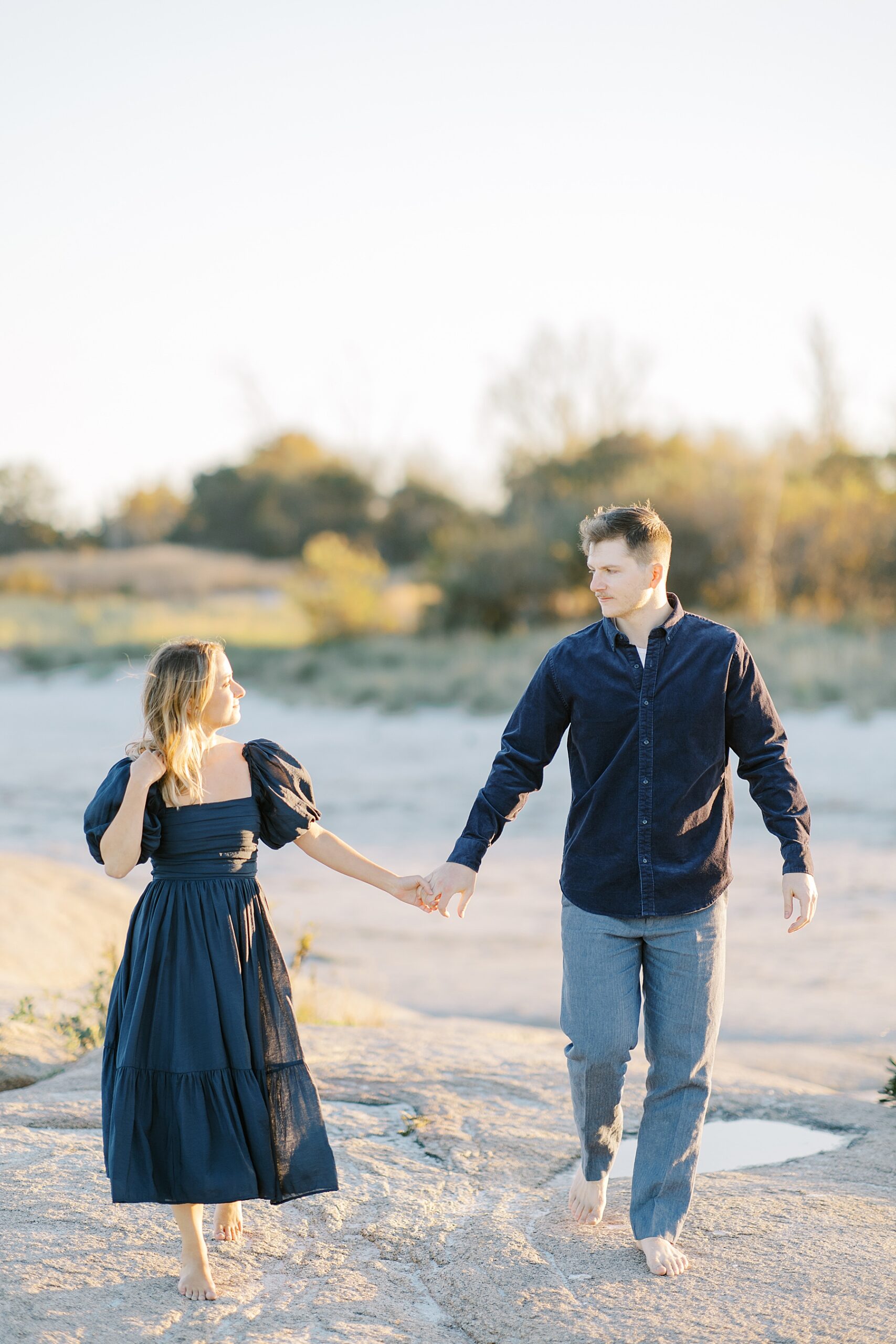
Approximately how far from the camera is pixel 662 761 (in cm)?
325

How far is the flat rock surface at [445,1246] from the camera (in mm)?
2857

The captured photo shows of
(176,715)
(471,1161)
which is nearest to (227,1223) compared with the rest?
(471,1161)

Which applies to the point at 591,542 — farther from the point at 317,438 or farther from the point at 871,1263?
the point at 317,438

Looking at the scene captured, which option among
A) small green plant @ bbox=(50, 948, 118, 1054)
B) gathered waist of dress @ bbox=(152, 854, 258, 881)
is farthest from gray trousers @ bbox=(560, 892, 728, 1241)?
small green plant @ bbox=(50, 948, 118, 1054)

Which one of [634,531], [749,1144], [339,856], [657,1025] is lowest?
[749,1144]

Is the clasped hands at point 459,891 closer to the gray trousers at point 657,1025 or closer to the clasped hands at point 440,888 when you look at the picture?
the clasped hands at point 440,888

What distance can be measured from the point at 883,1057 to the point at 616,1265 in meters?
3.20

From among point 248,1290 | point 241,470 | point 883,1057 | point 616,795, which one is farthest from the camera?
point 241,470

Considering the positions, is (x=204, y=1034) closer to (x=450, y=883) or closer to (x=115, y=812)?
(x=115, y=812)

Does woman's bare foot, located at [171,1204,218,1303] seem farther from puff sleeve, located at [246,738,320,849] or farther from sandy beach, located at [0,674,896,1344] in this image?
puff sleeve, located at [246,738,320,849]

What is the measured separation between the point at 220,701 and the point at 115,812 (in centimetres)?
36

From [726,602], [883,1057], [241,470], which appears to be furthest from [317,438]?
[883,1057]

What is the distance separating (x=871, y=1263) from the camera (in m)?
3.14

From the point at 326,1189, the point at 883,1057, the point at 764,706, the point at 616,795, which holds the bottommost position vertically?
the point at 883,1057
